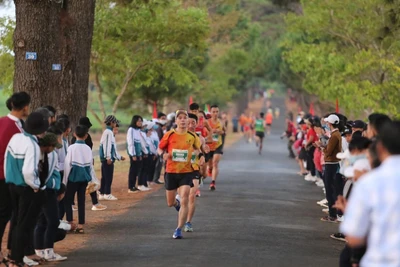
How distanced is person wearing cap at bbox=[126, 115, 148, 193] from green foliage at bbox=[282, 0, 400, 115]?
630 centimetres

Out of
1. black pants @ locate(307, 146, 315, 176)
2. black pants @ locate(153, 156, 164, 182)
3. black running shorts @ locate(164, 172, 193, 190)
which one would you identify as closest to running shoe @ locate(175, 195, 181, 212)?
black running shorts @ locate(164, 172, 193, 190)

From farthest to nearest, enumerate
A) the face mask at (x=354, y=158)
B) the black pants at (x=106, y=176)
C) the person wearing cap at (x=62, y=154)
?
the black pants at (x=106, y=176) → the person wearing cap at (x=62, y=154) → the face mask at (x=354, y=158)

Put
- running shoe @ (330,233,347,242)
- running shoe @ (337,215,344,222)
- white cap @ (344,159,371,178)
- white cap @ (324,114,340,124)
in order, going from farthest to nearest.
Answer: running shoe @ (337,215,344,222), white cap @ (324,114,340,124), running shoe @ (330,233,347,242), white cap @ (344,159,371,178)

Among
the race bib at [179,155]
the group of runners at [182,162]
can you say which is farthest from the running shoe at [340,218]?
the race bib at [179,155]

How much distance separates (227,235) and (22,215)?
4.35 metres

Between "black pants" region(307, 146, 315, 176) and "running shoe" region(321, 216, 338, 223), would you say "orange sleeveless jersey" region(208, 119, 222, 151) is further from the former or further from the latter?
"running shoe" region(321, 216, 338, 223)

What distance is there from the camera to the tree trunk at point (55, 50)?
19.6 metres

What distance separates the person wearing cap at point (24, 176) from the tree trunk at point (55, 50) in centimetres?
816

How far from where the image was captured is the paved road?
42.2 feet

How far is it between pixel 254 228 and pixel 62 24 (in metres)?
7.13

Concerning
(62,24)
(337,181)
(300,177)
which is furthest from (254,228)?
(300,177)

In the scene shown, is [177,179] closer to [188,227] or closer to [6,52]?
[188,227]

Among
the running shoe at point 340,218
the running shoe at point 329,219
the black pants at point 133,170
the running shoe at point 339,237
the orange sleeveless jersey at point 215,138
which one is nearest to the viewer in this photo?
the running shoe at point 339,237

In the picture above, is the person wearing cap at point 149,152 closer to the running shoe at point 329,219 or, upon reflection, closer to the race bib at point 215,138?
the race bib at point 215,138
